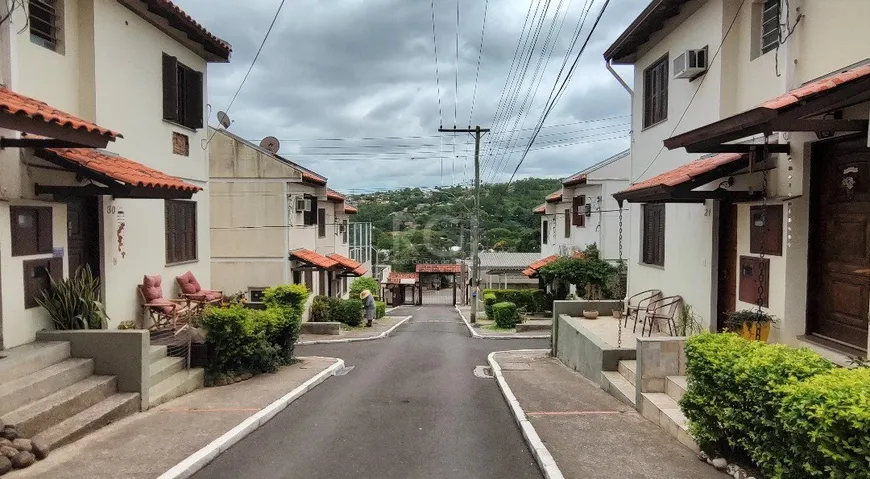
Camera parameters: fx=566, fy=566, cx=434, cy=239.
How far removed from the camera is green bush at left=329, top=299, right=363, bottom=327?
910 inches

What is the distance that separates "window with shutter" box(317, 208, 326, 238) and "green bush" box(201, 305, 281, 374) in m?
15.3

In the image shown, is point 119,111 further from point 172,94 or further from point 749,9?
point 749,9

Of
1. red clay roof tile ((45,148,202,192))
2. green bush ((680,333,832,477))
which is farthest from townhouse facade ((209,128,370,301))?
green bush ((680,333,832,477))

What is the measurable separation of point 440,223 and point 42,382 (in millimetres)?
62152

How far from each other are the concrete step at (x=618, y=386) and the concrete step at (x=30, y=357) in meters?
7.63

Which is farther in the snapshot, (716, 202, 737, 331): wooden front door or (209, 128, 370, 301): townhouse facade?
(209, 128, 370, 301): townhouse facade

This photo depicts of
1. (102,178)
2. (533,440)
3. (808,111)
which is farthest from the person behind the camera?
(102,178)

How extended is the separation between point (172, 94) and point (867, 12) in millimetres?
11449

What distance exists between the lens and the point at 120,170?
8516 mm

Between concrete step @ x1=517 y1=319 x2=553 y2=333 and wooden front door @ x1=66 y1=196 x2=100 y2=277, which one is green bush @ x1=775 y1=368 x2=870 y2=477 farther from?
concrete step @ x1=517 y1=319 x2=553 y2=333

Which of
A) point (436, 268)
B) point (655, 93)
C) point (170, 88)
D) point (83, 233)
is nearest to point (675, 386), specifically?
point (655, 93)

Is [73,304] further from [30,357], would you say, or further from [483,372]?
[483,372]

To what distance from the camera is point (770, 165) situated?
7.77 metres

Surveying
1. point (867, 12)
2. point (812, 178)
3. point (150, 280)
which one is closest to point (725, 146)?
point (812, 178)
